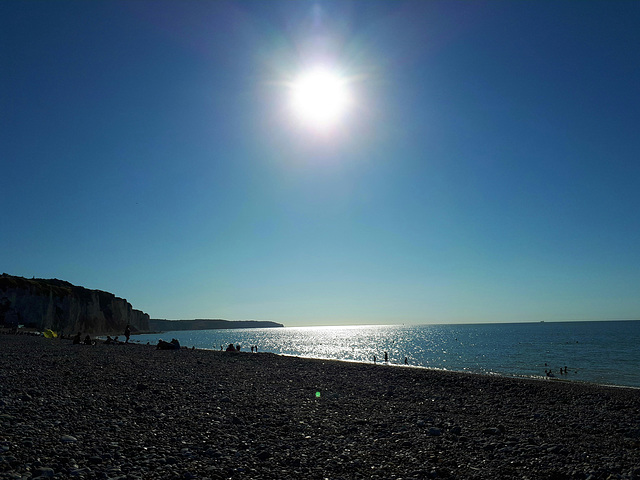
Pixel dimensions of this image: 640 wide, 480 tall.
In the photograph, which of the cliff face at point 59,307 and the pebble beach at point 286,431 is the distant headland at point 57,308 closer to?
the cliff face at point 59,307

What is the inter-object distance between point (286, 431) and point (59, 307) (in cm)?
11383

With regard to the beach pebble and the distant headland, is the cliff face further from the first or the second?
the beach pebble

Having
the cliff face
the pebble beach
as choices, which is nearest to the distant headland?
the cliff face

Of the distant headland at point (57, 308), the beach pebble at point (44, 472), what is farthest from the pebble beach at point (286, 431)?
the distant headland at point (57, 308)

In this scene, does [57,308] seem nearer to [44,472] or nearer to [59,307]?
[59,307]

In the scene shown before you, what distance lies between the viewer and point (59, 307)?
330ft

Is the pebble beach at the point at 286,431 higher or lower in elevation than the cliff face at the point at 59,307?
lower

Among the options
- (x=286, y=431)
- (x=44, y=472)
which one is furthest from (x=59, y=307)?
(x=44, y=472)

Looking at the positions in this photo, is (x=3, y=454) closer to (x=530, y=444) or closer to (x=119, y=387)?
(x=119, y=387)

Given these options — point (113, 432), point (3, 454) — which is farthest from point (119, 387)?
point (3, 454)

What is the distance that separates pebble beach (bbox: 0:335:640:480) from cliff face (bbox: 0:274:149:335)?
86034 mm

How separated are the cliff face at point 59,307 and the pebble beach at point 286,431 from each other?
8603 centimetres

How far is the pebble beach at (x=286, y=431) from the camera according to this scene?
27.6 feet

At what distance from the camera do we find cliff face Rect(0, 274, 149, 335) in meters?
→ 86.8
